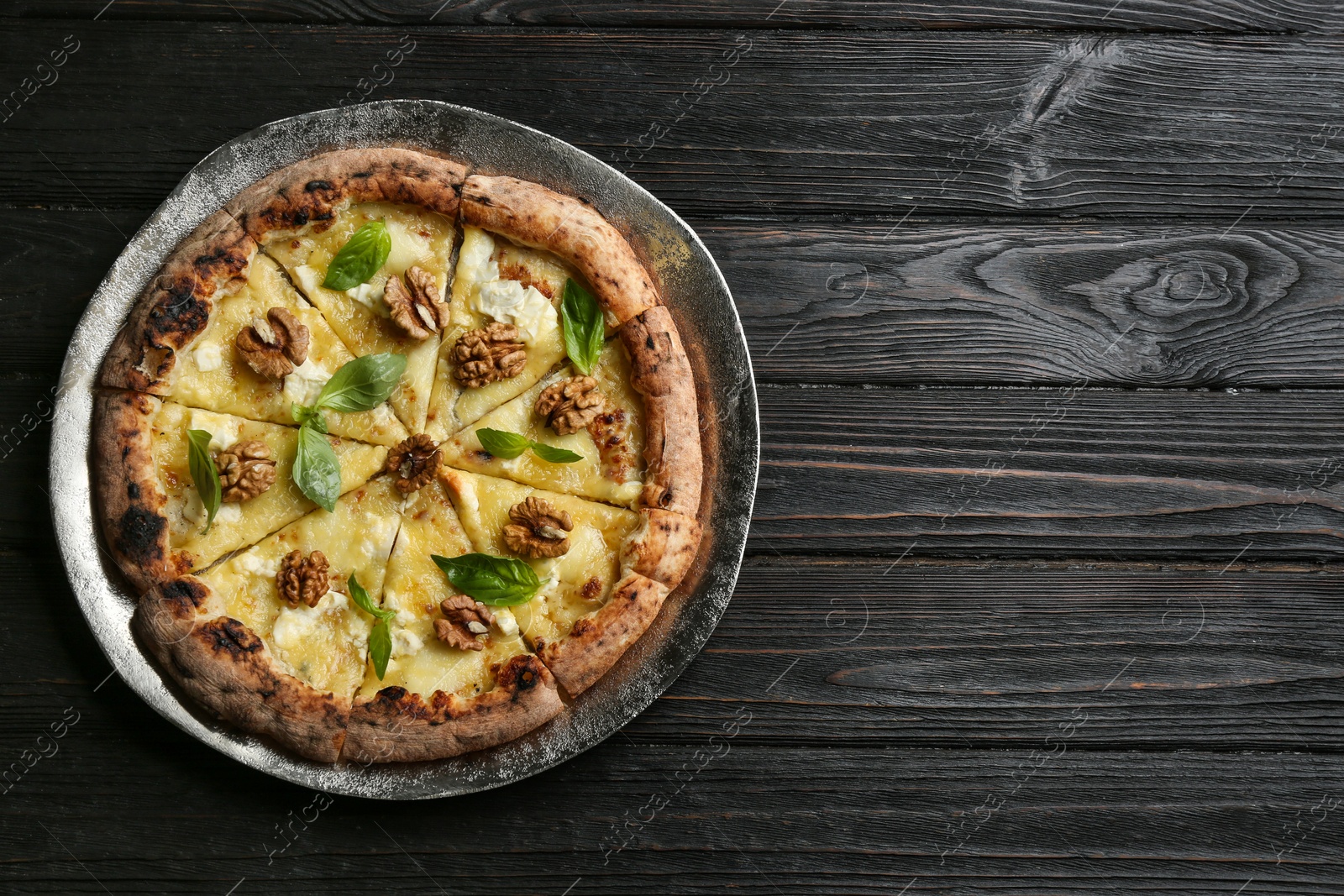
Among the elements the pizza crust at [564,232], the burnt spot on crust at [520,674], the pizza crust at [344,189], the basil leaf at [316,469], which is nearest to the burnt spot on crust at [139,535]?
the basil leaf at [316,469]

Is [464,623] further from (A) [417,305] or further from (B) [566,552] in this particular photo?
(A) [417,305]

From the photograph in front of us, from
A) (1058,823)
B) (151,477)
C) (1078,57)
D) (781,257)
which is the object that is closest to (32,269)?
(151,477)

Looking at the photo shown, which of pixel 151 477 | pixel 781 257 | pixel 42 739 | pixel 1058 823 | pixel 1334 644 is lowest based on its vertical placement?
pixel 1058 823

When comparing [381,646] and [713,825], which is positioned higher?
[381,646]

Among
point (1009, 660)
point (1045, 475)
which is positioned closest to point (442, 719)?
point (1009, 660)

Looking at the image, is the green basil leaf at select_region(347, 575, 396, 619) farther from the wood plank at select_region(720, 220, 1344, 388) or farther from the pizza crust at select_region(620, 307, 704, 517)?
the wood plank at select_region(720, 220, 1344, 388)

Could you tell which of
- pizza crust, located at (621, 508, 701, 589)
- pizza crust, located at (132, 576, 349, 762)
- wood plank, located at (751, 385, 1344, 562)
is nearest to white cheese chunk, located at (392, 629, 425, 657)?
pizza crust, located at (132, 576, 349, 762)

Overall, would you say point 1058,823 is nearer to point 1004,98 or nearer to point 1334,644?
point 1334,644
